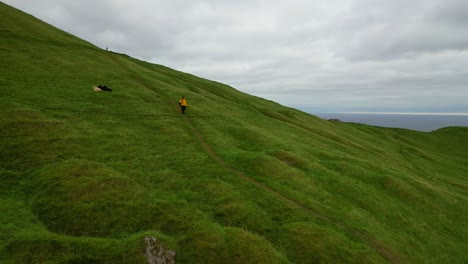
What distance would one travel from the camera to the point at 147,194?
69.3 ft

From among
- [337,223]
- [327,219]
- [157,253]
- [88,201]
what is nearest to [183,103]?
[88,201]

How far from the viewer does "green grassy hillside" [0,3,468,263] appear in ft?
56.1

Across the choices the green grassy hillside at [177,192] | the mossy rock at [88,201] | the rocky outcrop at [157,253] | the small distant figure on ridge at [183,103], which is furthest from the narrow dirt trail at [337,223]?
the small distant figure on ridge at [183,103]

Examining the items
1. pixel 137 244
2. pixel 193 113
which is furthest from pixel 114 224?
pixel 193 113

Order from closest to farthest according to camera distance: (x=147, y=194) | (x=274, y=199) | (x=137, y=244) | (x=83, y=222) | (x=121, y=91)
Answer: (x=137, y=244)
(x=83, y=222)
(x=147, y=194)
(x=274, y=199)
(x=121, y=91)

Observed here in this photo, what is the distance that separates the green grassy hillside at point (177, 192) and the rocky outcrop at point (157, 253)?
39 cm

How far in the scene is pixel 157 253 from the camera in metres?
15.8

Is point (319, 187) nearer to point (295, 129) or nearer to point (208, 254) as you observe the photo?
point (208, 254)

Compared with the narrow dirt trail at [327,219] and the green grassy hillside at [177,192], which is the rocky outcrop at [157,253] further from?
the narrow dirt trail at [327,219]

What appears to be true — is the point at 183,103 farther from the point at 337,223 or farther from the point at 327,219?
the point at 337,223

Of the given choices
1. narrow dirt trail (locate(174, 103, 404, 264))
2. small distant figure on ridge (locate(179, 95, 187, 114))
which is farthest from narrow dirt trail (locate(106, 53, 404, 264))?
small distant figure on ridge (locate(179, 95, 187, 114))

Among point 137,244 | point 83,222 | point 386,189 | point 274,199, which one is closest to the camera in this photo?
point 137,244

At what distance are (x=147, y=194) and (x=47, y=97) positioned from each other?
25.1 metres

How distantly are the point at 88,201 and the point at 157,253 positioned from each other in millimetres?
6848
